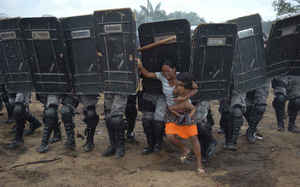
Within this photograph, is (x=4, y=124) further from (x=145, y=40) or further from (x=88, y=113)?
(x=145, y=40)

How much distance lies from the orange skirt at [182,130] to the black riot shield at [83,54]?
1.51m

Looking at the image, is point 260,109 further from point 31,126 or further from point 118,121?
point 31,126

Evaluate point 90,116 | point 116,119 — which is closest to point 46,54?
point 90,116

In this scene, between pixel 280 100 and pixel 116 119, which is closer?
pixel 116 119

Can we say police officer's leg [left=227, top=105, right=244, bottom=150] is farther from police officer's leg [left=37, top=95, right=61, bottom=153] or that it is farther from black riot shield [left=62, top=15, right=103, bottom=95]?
police officer's leg [left=37, top=95, right=61, bottom=153]

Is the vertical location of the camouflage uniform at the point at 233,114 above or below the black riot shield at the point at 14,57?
below

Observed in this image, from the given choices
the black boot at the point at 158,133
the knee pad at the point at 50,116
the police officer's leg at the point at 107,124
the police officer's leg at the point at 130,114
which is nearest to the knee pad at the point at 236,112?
the black boot at the point at 158,133

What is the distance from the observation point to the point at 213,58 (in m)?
4.44

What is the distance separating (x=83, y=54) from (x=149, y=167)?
225 centimetres

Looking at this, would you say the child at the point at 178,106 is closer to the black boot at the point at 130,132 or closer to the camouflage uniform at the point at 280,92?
the black boot at the point at 130,132

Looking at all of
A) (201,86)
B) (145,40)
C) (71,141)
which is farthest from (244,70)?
(71,141)

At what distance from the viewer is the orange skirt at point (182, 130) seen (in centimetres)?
395

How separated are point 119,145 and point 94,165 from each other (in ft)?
1.87

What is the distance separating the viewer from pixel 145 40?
4531 millimetres
